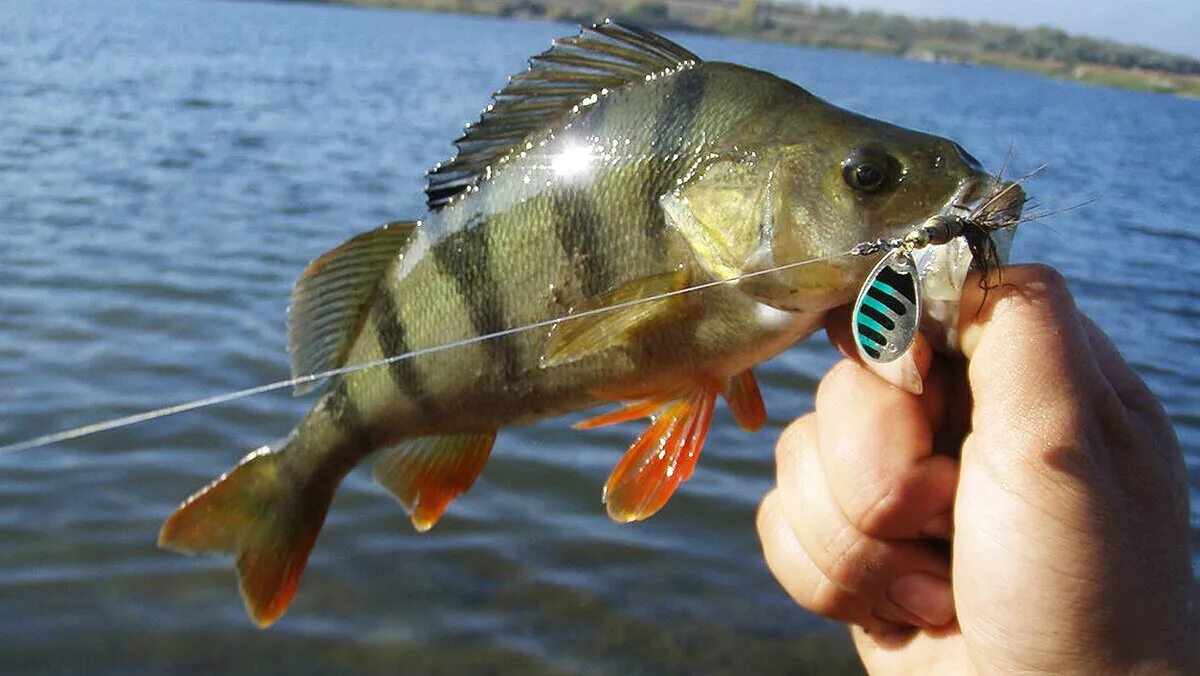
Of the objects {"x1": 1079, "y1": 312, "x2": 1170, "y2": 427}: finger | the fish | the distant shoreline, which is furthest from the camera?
the distant shoreline

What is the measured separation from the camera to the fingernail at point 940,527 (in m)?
2.20

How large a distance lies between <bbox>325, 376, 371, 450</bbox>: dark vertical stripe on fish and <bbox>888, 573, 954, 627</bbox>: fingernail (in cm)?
123

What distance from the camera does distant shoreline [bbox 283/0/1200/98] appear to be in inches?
2783

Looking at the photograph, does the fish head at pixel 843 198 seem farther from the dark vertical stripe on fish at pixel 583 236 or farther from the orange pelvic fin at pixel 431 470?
the orange pelvic fin at pixel 431 470

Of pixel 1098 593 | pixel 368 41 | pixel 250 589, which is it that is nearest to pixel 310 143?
pixel 250 589

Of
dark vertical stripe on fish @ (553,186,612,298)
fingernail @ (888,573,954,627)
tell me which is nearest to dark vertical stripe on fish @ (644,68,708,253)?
dark vertical stripe on fish @ (553,186,612,298)

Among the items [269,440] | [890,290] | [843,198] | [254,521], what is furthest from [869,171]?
[269,440]

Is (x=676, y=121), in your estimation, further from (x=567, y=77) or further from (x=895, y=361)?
(x=895, y=361)

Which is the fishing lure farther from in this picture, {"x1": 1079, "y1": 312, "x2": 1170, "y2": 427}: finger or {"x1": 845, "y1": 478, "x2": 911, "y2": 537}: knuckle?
{"x1": 845, "y1": 478, "x2": 911, "y2": 537}: knuckle

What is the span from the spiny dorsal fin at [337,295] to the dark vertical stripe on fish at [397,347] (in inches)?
2.3

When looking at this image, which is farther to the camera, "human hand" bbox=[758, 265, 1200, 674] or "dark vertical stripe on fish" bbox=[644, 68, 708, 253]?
"dark vertical stripe on fish" bbox=[644, 68, 708, 253]

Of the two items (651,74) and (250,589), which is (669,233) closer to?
(651,74)

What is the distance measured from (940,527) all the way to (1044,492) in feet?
1.39

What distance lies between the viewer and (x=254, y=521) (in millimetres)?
2627
